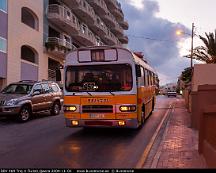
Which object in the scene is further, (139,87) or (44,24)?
(44,24)

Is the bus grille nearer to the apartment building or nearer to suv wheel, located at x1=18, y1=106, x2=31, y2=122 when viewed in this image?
suv wheel, located at x1=18, y1=106, x2=31, y2=122

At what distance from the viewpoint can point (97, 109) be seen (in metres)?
13.5

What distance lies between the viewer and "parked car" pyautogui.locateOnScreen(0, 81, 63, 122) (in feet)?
60.2

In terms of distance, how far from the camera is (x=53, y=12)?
41969 millimetres

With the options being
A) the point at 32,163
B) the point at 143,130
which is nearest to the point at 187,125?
the point at 143,130

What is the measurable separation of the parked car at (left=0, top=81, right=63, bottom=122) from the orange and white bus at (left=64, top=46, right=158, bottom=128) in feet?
17.4

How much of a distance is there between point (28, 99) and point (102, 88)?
6.70 metres

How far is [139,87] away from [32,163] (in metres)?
5.97

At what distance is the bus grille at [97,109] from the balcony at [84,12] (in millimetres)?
39753

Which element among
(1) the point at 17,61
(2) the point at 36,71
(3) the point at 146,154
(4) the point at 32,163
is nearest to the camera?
(4) the point at 32,163

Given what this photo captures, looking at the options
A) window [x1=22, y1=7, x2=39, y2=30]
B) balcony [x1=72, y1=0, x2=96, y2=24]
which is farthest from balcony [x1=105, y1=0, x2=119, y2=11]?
window [x1=22, y1=7, x2=39, y2=30]

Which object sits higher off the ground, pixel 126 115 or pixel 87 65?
pixel 87 65

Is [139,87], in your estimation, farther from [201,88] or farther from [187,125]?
[187,125]

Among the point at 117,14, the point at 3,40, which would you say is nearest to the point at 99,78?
the point at 3,40
